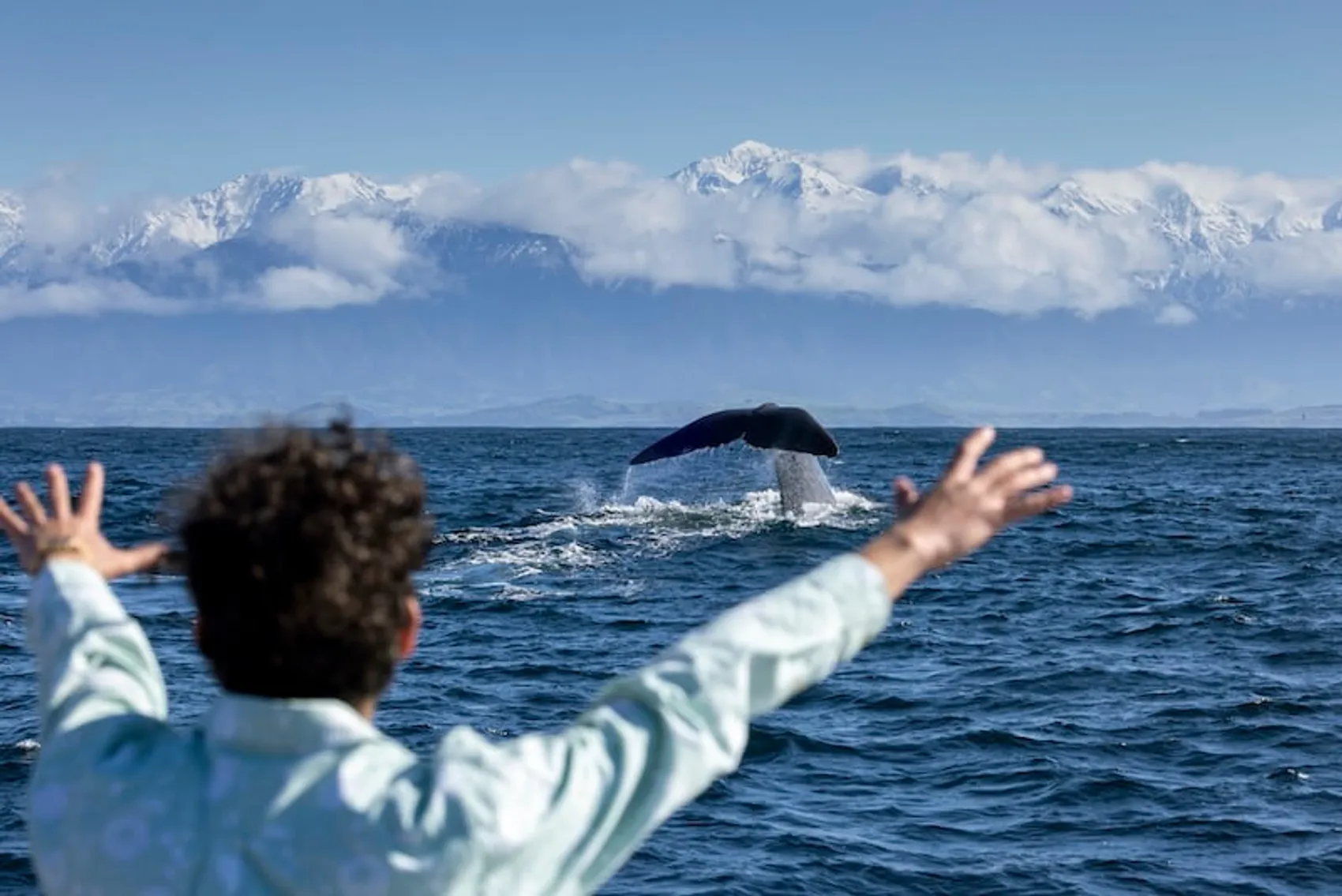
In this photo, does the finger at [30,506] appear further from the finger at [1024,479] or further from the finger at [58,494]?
the finger at [1024,479]

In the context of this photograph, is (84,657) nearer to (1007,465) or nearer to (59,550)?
(59,550)

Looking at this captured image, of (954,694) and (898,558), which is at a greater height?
(898,558)

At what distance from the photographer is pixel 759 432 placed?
26984 mm

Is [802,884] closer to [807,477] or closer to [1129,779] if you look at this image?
[1129,779]

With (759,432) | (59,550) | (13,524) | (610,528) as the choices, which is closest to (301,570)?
(59,550)

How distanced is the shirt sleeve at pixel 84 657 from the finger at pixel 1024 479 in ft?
4.20

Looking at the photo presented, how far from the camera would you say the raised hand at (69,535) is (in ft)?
9.08

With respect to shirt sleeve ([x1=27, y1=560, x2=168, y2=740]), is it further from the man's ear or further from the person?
the man's ear

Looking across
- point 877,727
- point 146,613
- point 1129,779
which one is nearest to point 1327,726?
point 1129,779

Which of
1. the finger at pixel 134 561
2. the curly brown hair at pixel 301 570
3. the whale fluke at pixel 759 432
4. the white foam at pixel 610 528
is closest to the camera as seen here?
the curly brown hair at pixel 301 570

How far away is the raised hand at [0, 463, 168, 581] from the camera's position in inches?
109

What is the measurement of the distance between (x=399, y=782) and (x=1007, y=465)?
3.37 ft

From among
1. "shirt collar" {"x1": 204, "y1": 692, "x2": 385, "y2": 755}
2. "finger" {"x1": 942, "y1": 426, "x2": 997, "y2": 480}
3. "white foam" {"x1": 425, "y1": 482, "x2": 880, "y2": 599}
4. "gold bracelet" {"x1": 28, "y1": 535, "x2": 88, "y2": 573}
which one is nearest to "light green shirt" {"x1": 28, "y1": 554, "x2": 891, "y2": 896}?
"shirt collar" {"x1": 204, "y1": 692, "x2": 385, "y2": 755}

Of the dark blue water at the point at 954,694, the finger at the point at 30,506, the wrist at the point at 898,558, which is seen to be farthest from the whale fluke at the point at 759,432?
the wrist at the point at 898,558
